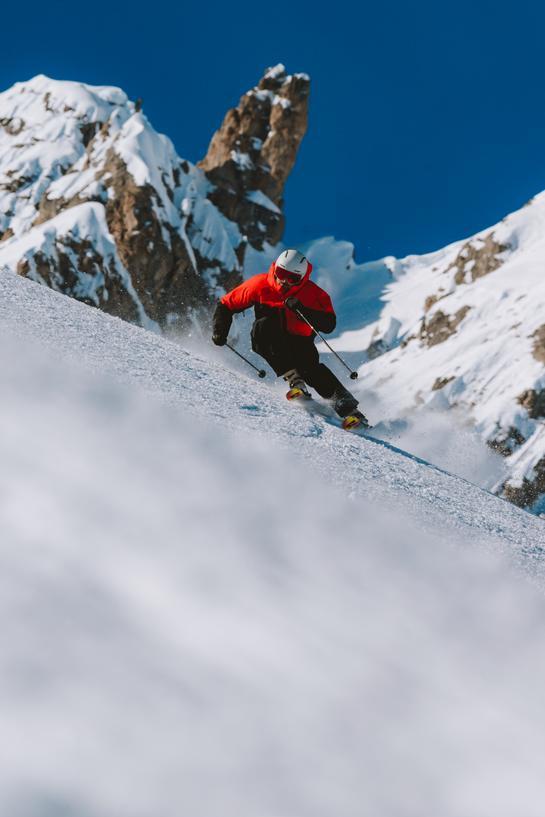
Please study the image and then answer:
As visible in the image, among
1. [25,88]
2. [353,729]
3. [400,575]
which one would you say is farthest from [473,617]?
[25,88]

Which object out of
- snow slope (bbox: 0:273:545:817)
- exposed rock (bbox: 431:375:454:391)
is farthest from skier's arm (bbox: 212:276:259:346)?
exposed rock (bbox: 431:375:454:391)

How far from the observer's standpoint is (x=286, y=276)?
859 cm

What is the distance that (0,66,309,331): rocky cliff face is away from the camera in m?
103

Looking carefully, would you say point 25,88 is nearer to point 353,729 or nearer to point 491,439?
point 491,439

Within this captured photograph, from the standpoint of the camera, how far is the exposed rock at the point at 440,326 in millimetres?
121562

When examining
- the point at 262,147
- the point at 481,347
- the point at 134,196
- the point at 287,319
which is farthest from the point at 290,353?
the point at 262,147

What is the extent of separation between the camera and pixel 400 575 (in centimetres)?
352

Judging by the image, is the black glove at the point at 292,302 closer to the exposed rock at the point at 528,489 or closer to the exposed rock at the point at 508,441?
the exposed rock at the point at 528,489

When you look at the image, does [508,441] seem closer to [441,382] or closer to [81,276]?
[441,382]

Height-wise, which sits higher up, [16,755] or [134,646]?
[134,646]

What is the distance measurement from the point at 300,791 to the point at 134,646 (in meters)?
0.67

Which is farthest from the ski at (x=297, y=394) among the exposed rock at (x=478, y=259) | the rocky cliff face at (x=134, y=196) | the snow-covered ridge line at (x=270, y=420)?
the exposed rock at (x=478, y=259)

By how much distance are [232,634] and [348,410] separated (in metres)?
5.87

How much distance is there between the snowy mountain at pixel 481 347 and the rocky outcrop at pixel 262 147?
108ft
